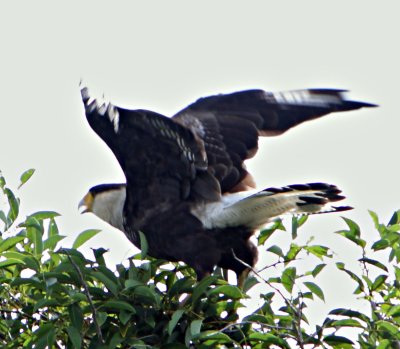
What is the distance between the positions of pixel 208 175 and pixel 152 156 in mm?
363

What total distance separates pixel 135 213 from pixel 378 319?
6.56ft

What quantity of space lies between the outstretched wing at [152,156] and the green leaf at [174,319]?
1330 mm

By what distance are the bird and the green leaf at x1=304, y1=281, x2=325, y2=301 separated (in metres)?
0.82

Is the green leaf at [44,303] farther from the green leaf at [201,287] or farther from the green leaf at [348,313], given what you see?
the green leaf at [348,313]

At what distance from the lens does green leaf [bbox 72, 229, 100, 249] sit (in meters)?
5.25

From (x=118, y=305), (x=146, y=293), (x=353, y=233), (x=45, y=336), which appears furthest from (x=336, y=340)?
(x=45, y=336)

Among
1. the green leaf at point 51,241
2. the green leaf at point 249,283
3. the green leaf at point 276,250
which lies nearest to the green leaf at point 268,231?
the green leaf at point 276,250

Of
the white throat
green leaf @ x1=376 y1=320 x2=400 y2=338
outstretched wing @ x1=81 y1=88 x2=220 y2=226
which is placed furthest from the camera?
the white throat

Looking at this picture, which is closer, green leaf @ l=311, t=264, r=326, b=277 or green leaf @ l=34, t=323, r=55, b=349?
green leaf @ l=34, t=323, r=55, b=349

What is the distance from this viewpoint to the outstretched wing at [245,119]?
20.7ft

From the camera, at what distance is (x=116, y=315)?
5066mm

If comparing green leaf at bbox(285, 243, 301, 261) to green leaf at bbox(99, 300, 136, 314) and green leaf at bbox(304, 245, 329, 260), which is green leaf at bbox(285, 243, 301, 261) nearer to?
green leaf at bbox(304, 245, 329, 260)

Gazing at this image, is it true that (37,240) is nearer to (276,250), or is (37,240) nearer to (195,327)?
(195,327)

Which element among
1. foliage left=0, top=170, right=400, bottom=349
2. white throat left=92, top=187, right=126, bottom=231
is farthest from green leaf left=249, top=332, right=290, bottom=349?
white throat left=92, top=187, right=126, bottom=231
